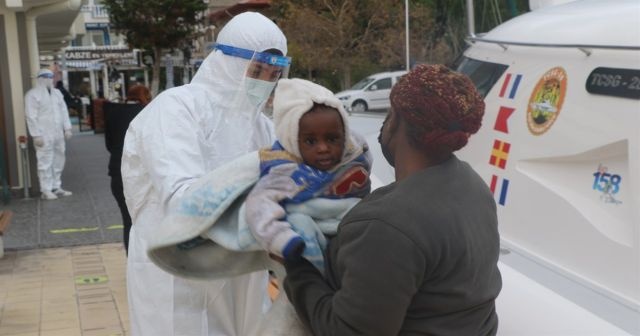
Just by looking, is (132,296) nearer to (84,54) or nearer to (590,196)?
(590,196)

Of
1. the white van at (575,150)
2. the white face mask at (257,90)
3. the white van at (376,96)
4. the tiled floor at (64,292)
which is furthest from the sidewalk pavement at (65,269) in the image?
the white van at (376,96)

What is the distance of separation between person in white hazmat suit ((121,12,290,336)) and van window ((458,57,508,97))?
0.69 m

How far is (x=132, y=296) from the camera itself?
2.76 meters

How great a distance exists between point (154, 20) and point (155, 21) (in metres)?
0.05

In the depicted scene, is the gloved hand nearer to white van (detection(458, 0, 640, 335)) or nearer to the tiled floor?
the tiled floor

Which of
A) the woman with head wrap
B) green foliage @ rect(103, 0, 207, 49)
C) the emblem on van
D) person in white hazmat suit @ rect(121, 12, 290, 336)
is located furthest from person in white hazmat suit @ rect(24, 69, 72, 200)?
green foliage @ rect(103, 0, 207, 49)

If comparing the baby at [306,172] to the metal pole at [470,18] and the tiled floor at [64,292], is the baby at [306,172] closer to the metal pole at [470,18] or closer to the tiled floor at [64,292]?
the metal pole at [470,18]

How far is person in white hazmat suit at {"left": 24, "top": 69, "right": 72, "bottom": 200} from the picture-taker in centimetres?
1020

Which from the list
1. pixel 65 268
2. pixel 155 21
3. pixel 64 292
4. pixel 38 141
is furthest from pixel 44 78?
pixel 155 21

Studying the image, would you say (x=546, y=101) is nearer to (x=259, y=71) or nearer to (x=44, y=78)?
(x=259, y=71)

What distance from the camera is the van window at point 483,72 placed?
2579mm

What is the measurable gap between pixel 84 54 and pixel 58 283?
31322mm

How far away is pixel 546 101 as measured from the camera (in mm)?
2234

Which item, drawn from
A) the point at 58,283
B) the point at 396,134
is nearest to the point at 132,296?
the point at 396,134
